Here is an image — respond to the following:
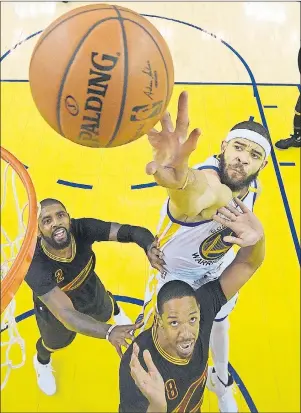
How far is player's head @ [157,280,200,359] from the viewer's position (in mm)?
1938

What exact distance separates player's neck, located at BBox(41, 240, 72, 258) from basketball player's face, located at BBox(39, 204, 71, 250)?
0.01m

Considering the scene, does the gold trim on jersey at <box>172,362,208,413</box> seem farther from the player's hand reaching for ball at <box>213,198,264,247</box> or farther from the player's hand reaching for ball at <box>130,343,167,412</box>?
the player's hand reaching for ball at <box>213,198,264,247</box>

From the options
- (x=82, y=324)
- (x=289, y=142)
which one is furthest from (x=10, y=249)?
(x=289, y=142)

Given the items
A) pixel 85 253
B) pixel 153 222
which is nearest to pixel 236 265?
pixel 85 253

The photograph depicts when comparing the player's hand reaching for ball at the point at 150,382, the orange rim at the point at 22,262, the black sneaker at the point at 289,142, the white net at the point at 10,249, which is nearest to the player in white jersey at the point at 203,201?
the player's hand reaching for ball at the point at 150,382

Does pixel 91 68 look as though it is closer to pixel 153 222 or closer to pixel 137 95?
pixel 137 95

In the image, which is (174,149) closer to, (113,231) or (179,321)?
(179,321)

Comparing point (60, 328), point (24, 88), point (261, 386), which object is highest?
point (24, 88)

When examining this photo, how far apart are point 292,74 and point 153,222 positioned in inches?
92.2

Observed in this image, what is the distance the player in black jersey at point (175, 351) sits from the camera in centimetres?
188

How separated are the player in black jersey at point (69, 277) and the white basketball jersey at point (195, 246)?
0.08 metres

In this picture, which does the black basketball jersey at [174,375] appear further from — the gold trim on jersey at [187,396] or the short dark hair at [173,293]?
the short dark hair at [173,293]

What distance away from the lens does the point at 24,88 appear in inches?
183

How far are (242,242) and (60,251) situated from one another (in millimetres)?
842
